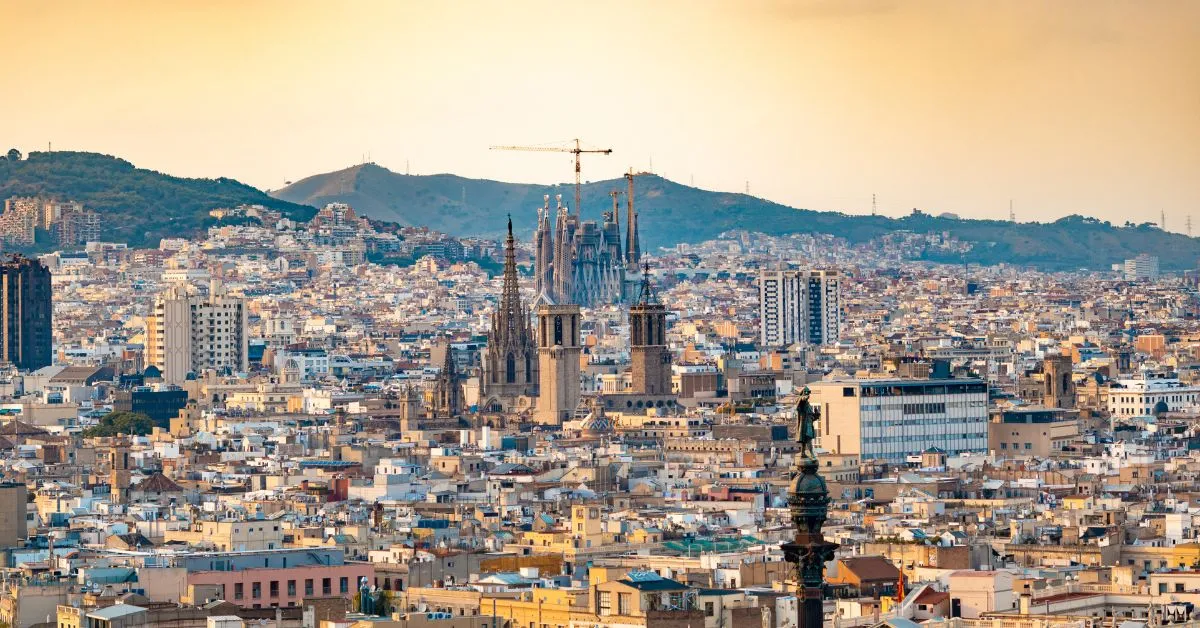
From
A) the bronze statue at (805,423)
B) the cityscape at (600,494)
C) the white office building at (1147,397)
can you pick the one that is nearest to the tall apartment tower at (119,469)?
the cityscape at (600,494)

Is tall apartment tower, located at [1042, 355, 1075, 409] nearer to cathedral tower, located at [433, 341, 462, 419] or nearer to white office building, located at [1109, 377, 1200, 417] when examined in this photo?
white office building, located at [1109, 377, 1200, 417]

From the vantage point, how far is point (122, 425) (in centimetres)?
14712

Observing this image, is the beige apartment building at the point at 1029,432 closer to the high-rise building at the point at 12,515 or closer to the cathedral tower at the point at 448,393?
the cathedral tower at the point at 448,393

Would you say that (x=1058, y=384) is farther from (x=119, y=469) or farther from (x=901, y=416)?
(x=119, y=469)

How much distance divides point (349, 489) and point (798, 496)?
72154 mm

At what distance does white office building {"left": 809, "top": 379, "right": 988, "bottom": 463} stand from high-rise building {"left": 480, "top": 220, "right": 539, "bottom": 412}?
30.3 m

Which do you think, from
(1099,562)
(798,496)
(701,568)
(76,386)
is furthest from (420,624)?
(76,386)

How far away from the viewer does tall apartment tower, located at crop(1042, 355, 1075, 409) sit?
153625 millimetres

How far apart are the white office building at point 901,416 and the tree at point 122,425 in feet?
92.4

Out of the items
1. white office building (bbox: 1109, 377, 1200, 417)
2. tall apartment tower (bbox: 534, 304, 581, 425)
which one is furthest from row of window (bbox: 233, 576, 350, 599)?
white office building (bbox: 1109, 377, 1200, 417)

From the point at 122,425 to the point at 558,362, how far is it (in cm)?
1897

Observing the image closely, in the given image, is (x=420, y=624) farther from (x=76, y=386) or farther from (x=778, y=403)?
(x=76, y=386)

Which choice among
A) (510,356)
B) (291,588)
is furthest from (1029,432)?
(291,588)

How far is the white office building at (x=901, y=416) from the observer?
125438 mm
